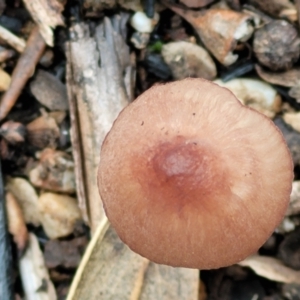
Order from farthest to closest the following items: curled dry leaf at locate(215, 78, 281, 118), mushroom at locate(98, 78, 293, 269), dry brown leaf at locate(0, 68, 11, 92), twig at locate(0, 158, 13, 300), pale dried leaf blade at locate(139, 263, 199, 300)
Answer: dry brown leaf at locate(0, 68, 11, 92)
curled dry leaf at locate(215, 78, 281, 118)
twig at locate(0, 158, 13, 300)
pale dried leaf blade at locate(139, 263, 199, 300)
mushroom at locate(98, 78, 293, 269)

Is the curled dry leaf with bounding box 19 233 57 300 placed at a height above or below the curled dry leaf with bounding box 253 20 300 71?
below

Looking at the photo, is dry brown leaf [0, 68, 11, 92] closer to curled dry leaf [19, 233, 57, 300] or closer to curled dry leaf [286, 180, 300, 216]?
curled dry leaf [19, 233, 57, 300]

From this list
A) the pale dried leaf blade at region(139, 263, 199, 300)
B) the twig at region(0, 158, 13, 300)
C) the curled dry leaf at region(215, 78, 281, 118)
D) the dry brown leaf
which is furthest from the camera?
the dry brown leaf

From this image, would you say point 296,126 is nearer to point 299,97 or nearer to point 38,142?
point 299,97

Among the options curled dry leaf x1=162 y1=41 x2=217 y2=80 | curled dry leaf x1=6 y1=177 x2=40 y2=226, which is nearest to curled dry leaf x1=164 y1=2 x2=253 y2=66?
curled dry leaf x1=162 y1=41 x2=217 y2=80

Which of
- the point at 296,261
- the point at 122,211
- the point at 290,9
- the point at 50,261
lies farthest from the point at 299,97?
the point at 50,261

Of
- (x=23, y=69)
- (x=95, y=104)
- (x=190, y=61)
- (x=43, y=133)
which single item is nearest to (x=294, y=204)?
(x=190, y=61)

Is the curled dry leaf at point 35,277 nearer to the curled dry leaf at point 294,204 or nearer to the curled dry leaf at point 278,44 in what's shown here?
the curled dry leaf at point 294,204
